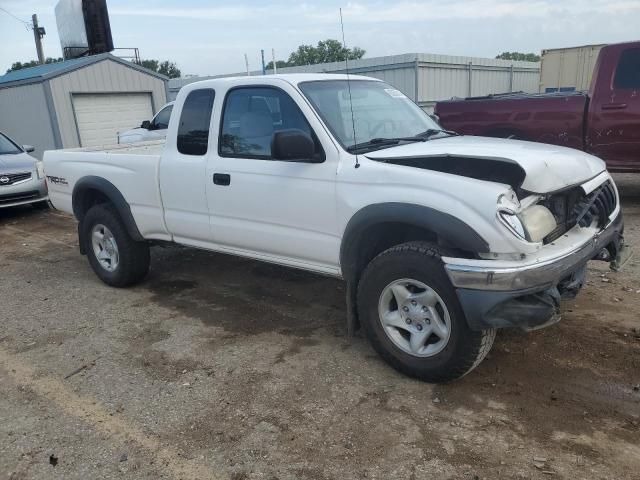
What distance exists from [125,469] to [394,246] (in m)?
1.99

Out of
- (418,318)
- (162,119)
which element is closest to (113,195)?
(418,318)

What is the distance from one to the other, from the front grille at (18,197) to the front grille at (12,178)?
21 cm

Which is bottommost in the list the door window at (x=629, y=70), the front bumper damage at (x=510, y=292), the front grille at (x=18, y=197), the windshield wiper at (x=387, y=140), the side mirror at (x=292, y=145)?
the front grille at (x=18, y=197)

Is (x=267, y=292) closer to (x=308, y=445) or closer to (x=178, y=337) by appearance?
(x=178, y=337)

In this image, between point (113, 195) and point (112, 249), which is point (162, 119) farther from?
point (113, 195)

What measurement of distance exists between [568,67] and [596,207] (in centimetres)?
1575

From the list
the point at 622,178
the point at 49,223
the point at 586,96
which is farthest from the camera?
the point at 622,178

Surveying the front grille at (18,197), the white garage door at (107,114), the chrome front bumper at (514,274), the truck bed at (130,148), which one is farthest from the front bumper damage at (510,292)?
the white garage door at (107,114)

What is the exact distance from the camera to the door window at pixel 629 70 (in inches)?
287

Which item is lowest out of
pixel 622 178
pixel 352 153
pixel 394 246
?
pixel 622 178

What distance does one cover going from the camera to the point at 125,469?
2863 millimetres

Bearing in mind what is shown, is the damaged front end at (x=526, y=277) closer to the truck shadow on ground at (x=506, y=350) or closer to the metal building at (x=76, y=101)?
the truck shadow on ground at (x=506, y=350)

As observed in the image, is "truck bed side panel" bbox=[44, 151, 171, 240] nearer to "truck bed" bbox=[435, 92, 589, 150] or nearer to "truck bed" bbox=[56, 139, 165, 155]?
"truck bed" bbox=[56, 139, 165, 155]

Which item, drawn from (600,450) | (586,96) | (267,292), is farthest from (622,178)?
(600,450)
